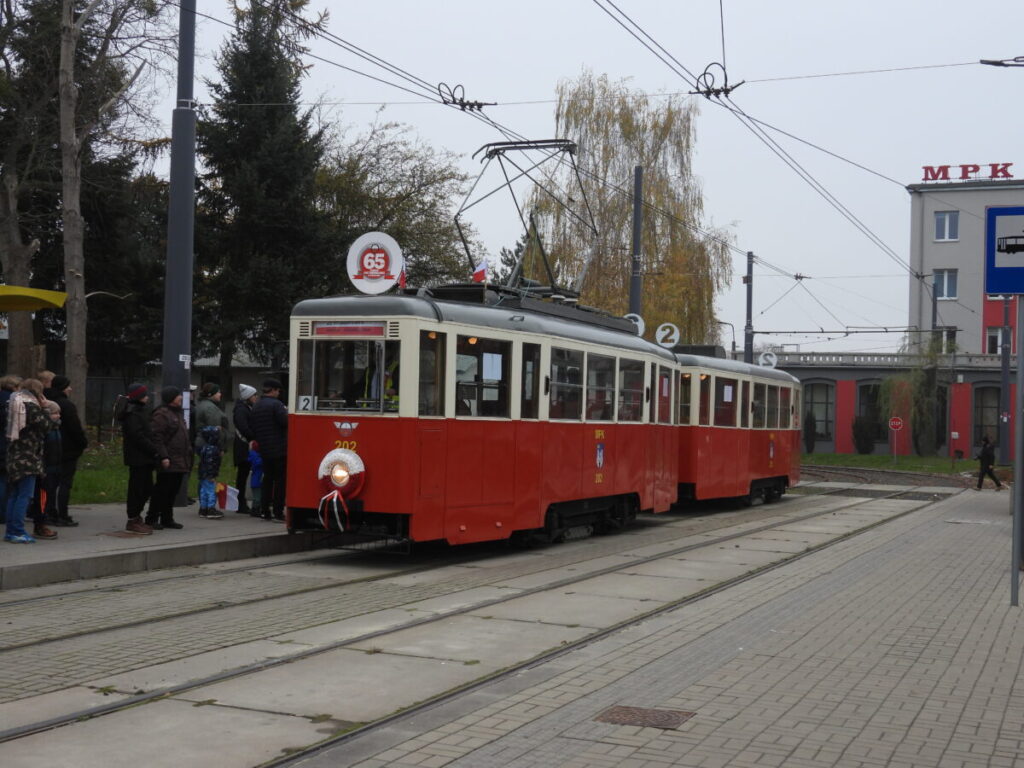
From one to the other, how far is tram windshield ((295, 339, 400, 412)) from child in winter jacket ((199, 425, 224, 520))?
9.88 feet

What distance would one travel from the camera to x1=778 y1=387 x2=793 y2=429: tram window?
1054 inches

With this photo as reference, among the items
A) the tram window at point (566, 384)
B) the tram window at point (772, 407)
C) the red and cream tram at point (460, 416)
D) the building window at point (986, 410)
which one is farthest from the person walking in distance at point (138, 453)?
the building window at point (986, 410)

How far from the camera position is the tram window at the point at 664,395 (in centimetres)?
1895

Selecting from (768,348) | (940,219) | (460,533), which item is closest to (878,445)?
(768,348)

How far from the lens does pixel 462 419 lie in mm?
13250

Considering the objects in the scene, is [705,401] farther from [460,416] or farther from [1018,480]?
[1018,480]

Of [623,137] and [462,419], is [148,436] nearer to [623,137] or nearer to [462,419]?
[462,419]

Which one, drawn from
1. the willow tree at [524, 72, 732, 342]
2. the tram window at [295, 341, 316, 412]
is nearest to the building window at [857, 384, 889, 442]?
the willow tree at [524, 72, 732, 342]

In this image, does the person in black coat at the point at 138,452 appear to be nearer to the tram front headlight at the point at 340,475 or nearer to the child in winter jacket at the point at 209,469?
the child in winter jacket at the point at 209,469

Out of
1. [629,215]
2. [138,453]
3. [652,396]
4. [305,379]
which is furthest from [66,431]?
[629,215]

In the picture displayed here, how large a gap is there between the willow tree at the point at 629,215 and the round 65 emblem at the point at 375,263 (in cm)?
2272

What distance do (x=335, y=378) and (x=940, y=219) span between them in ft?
200

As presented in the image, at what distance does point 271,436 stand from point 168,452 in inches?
74.0

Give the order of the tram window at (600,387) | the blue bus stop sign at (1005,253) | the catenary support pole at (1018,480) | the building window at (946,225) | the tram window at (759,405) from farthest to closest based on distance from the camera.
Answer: the building window at (946,225), the tram window at (759,405), the tram window at (600,387), the blue bus stop sign at (1005,253), the catenary support pole at (1018,480)
